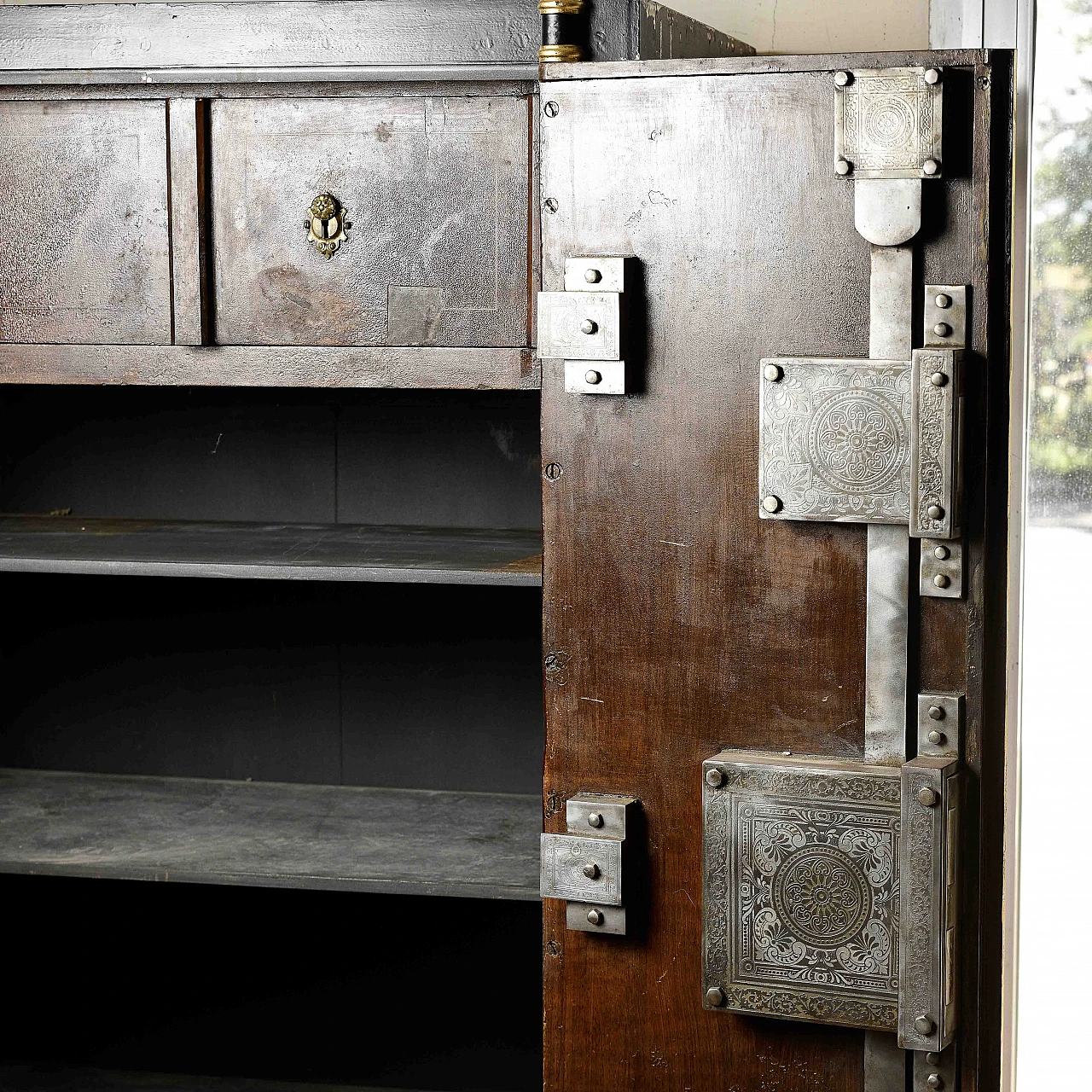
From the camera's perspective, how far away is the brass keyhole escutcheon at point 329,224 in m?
1.94

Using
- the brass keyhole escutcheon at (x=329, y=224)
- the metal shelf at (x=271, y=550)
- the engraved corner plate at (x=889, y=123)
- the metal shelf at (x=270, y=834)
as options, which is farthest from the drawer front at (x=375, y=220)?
the metal shelf at (x=270, y=834)

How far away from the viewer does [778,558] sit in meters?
1.70

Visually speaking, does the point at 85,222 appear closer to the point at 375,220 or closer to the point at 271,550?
the point at 375,220

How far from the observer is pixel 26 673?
2588 millimetres

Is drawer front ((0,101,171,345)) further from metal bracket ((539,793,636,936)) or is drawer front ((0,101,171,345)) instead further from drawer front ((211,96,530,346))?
metal bracket ((539,793,636,936))

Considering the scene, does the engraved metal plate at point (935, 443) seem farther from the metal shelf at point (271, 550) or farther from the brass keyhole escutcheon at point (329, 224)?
the brass keyhole escutcheon at point (329, 224)

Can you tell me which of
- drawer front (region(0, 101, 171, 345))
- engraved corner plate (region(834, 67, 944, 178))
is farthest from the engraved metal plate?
drawer front (region(0, 101, 171, 345))

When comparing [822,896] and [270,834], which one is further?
[270,834]

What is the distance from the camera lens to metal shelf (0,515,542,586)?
77.3 inches

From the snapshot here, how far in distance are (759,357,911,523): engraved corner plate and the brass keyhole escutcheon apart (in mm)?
643

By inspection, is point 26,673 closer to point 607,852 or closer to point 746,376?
point 607,852

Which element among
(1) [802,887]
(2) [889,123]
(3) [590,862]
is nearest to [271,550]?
(3) [590,862]

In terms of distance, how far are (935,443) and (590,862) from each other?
0.67 metres

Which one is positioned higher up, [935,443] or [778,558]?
[935,443]
